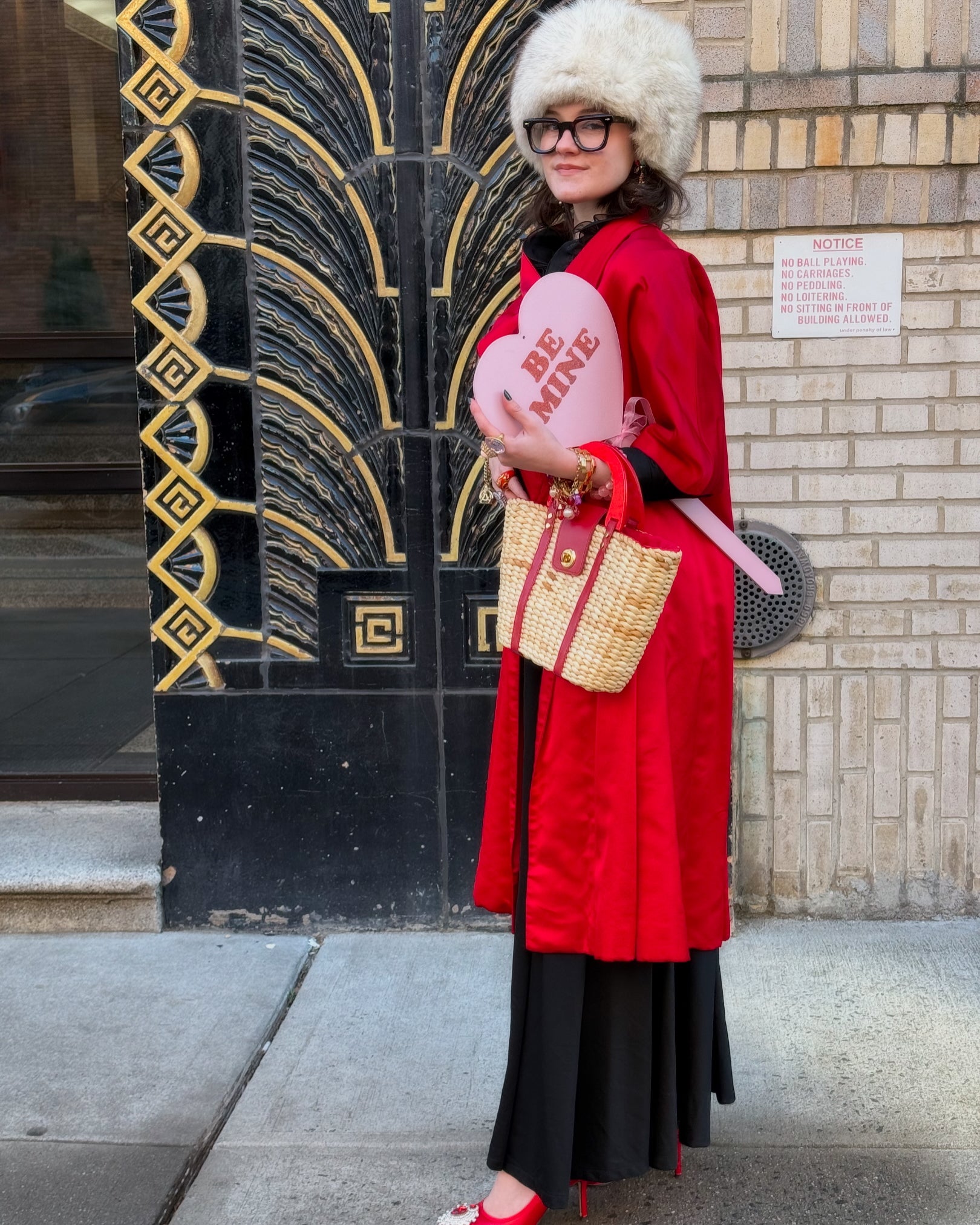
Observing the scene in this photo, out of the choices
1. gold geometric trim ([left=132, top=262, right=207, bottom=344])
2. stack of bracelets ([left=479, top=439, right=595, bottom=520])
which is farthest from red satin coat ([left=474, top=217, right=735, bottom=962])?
gold geometric trim ([left=132, top=262, right=207, bottom=344])

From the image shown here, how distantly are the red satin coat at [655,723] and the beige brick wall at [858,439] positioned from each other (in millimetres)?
1322

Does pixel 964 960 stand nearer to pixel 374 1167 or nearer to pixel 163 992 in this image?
pixel 374 1167

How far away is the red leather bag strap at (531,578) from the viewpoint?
2275 mm

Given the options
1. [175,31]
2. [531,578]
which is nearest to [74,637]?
[175,31]

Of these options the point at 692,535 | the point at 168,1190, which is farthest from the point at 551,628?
the point at 168,1190

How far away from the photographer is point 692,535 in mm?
2373

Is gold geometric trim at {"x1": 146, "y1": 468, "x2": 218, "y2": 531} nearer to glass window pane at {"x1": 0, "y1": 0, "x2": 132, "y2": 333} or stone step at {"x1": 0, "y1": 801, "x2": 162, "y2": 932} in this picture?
glass window pane at {"x1": 0, "y1": 0, "x2": 132, "y2": 333}

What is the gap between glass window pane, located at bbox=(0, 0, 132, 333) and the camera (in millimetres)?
4258

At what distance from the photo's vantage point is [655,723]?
2273 millimetres

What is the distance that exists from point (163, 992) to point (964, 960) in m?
2.16

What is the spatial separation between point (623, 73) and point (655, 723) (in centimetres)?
108

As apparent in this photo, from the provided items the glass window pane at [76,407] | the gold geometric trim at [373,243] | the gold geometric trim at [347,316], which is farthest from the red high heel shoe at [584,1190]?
the glass window pane at [76,407]

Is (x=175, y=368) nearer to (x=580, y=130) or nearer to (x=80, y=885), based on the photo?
(x=80, y=885)

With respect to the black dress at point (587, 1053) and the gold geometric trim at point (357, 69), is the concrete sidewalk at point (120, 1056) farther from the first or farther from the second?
the gold geometric trim at point (357, 69)
